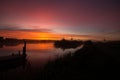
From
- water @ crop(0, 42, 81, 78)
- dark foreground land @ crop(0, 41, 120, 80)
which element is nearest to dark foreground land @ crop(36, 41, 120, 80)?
dark foreground land @ crop(0, 41, 120, 80)

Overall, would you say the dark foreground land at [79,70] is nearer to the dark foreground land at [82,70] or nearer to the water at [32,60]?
the dark foreground land at [82,70]

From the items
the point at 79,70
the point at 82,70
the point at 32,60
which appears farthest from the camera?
the point at 32,60

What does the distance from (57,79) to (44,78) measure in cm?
158

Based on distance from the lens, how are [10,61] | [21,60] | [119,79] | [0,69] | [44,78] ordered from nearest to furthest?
[119,79] → [44,78] → [0,69] → [10,61] → [21,60]

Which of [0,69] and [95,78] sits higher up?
[95,78]

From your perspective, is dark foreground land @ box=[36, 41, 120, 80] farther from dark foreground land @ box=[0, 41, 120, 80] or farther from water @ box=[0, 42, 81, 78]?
water @ box=[0, 42, 81, 78]

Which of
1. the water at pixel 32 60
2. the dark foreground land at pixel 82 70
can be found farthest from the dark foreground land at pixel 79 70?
the water at pixel 32 60

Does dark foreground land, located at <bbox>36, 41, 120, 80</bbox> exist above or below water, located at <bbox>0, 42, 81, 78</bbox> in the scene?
above

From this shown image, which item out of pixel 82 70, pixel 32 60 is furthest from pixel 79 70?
pixel 32 60

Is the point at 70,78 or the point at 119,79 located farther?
the point at 70,78

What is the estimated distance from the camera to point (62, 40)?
140 metres

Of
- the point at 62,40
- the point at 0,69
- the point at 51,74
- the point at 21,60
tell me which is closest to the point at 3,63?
the point at 0,69

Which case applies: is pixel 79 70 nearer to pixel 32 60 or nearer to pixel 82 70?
pixel 82 70

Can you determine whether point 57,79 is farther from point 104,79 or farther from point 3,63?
point 3,63
